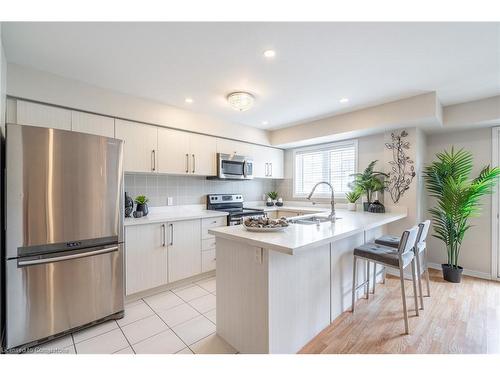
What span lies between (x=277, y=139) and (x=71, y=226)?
3.43 meters

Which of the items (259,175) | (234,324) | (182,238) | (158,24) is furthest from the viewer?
(259,175)

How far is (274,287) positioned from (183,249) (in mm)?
1688

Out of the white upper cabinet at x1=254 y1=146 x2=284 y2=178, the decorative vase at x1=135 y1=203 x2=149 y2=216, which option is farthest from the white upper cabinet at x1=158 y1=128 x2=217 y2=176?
the white upper cabinet at x1=254 y1=146 x2=284 y2=178

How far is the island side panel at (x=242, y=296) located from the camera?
4.95ft

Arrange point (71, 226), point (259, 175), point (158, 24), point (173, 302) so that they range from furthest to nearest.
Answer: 1. point (259, 175)
2. point (173, 302)
3. point (71, 226)
4. point (158, 24)

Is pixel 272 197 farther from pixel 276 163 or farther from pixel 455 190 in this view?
pixel 455 190

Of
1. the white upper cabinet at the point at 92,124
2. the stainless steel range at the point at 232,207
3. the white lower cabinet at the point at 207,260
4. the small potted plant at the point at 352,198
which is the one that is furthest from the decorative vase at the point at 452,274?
the white upper cabinet at the point at 92,124

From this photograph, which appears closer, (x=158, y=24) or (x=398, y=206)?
(x=158, y=24)

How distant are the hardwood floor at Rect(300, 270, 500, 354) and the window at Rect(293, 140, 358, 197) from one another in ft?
6.15

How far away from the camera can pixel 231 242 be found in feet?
5.74

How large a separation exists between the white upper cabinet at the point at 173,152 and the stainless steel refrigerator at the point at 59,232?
0.83 metres

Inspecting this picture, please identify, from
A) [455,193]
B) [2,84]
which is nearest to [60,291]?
[2,84]

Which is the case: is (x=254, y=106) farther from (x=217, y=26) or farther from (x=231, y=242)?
(x=231, y=242)
